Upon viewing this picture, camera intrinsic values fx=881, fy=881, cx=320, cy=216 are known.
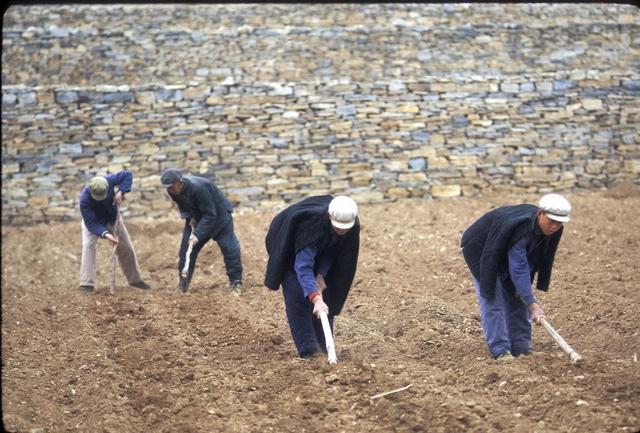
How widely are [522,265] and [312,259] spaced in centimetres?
156

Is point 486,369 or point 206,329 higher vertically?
point 486,369

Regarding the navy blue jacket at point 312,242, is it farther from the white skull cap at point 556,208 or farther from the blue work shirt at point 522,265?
the white skull cap at point 556,208

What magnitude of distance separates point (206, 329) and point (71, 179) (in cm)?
646

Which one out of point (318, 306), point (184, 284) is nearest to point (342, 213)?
point (318, 306)

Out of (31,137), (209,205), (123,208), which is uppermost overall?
(209,205)

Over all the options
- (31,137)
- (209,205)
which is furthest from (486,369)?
(31,137)

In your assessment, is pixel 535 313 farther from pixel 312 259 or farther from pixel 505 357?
pixel 312 259

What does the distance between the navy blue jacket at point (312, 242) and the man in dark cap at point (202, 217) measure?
7.58 ft

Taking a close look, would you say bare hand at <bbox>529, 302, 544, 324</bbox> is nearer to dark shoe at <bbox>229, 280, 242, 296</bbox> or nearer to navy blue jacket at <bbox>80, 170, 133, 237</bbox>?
dark shoe at <bbox>229, 280, 242, 296</bbox>

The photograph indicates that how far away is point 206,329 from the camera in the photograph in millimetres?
8203

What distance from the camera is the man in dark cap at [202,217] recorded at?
9.13 m

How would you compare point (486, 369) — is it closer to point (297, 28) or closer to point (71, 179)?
point (71, 179)

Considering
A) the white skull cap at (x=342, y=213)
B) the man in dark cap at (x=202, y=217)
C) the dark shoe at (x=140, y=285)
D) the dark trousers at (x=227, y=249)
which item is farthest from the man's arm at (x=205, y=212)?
the white skull cap at (x=342, y=213)

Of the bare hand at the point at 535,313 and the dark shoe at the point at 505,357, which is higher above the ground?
the bare hand at the point at 535,313
